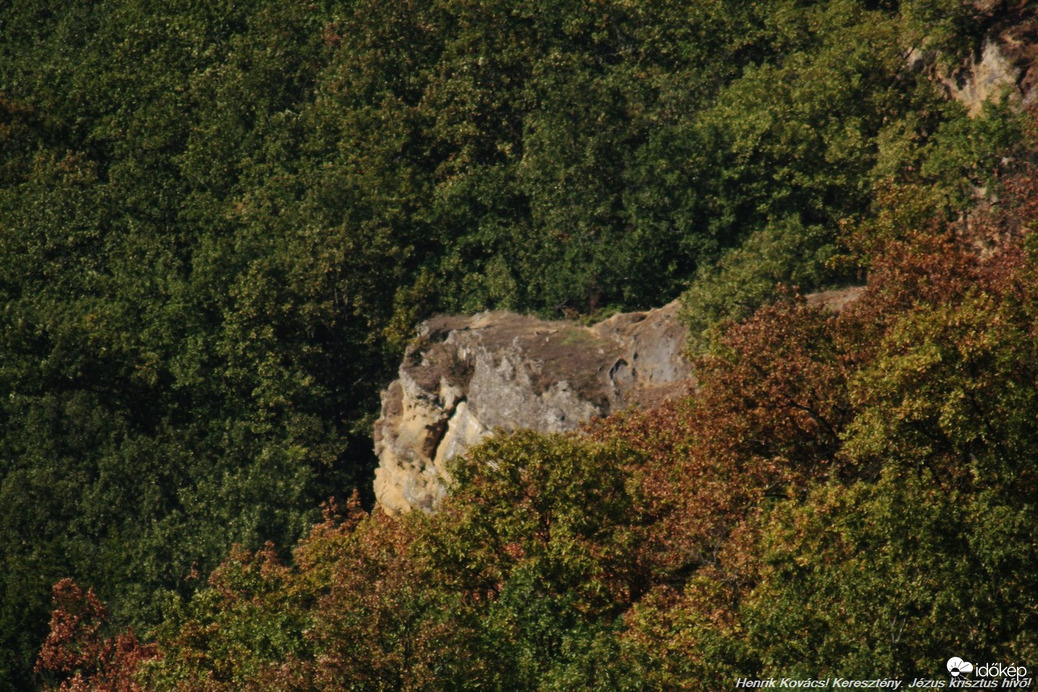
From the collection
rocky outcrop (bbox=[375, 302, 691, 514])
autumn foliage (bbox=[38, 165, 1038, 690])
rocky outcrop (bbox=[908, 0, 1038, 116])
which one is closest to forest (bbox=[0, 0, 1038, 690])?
autumn foliage (bbox=[38, 165, 1038, 690])

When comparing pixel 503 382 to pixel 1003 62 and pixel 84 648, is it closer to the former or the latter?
pixel 84 648

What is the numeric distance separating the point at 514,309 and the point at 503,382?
1331 cm

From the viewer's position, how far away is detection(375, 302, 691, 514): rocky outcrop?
2411 inches

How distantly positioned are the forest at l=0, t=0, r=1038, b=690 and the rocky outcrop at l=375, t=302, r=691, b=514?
7.61 feet

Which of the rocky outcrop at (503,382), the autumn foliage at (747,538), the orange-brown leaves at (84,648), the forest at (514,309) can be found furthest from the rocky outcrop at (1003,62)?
the orange-brown leaves at (84,648)

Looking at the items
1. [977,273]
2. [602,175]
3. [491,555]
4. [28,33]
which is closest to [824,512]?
[491,555]

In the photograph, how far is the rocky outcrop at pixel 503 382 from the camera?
6125 cm

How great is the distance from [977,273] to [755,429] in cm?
801

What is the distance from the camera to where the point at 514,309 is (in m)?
78.2

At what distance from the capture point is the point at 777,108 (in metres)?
72.1

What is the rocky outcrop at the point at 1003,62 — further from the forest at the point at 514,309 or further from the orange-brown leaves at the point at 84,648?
the orange-brown leaves at the point at 84,648

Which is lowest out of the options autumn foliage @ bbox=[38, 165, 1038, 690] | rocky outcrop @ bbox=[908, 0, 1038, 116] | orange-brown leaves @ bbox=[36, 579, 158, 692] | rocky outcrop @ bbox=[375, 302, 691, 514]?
orange-brown leaves @ bbox=[36, 579, 158, 692]

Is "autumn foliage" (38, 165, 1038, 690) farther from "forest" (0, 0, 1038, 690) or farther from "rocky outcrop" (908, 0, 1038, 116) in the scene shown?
"rocky outcrop" (908, 0, 1038, 116)

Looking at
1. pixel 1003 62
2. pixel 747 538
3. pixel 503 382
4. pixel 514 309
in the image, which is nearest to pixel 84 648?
pixel 503 382
